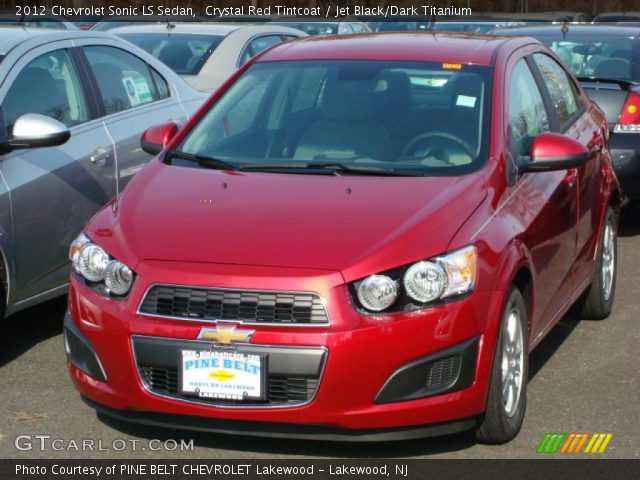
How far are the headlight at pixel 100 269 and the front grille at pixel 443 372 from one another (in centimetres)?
116

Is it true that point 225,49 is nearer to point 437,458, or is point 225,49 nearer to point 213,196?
point 213,196

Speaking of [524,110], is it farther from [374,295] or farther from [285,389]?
[285,389]

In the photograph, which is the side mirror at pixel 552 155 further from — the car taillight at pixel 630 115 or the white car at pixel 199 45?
the white car at pixel 199 45

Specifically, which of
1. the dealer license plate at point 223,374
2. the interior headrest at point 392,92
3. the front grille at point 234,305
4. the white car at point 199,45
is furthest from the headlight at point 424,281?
the white car at point 199,45

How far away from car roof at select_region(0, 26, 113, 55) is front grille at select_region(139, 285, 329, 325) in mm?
2613

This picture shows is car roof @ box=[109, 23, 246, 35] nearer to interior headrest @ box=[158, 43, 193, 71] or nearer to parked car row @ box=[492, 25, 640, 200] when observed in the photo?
interior headrest @ box=[158, 43, 193, 71]

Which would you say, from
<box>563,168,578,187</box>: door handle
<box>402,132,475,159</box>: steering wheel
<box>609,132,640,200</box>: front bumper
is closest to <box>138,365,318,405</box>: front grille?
<box>402,132,475,159</box>: steering wheel

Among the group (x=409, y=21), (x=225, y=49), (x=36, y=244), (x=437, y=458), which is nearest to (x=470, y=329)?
(x=437, y=458)

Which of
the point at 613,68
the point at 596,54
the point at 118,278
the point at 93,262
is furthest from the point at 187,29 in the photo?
the point at 118,278

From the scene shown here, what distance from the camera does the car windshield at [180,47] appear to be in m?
12.0

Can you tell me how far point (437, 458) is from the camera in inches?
196

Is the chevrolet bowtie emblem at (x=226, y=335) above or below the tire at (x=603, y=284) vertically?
above

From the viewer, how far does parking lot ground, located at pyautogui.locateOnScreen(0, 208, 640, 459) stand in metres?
5.04

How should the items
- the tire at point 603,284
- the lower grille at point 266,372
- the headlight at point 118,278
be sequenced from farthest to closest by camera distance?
the tire at point 603,284, the headlight at point 118,278, the lower grille at point 266,372
